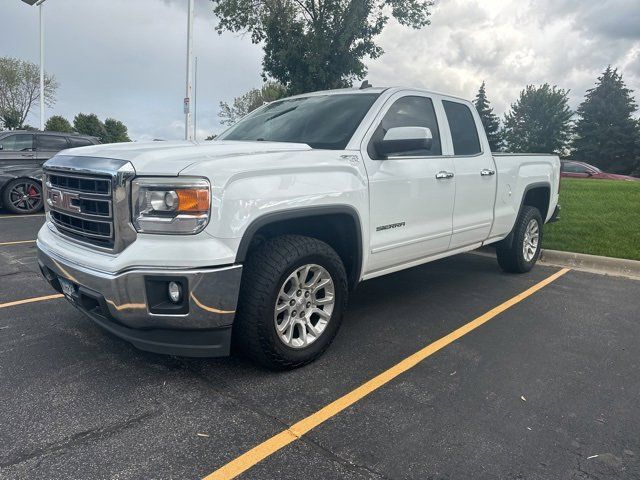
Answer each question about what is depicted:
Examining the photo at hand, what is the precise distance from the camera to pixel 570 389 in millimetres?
3217

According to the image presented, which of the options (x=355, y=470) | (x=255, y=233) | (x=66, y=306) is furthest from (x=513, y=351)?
(x=66, y=306)

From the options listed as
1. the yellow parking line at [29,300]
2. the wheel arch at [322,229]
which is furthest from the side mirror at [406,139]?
the yellow parking line at [29,300]

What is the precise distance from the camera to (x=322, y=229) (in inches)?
143

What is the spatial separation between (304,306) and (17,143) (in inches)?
384

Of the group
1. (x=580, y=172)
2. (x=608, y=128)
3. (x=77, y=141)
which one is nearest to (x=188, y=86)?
(x=77, y=141)

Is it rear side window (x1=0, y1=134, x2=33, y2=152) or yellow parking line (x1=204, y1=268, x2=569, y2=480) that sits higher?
rear side window (x1=0, y1=134, x2=33, y2=152)

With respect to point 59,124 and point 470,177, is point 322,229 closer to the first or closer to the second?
point 470,177

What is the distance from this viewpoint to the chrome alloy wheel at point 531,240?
19.8 feet

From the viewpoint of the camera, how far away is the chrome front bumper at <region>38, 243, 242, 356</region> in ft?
8.93

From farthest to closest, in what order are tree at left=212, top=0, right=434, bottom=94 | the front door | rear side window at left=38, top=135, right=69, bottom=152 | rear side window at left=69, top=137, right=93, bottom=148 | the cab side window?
tree at left=212, top=0, right=434, bottom=94 → rear side window at left=69, top=137, right=93, bottom=148 → rear side window at left=38, top=135, right=69, bottom=152 → the cab side window → the front door

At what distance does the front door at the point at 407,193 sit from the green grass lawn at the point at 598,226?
11.8ft

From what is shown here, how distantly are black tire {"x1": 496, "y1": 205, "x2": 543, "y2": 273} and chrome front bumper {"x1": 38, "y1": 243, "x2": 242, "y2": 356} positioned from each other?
4.08m

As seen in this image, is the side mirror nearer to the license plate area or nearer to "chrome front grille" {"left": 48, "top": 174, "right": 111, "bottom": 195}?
"chrome front grille" {"left": 48, "top": 174, "right": 111, "bottom": 195}

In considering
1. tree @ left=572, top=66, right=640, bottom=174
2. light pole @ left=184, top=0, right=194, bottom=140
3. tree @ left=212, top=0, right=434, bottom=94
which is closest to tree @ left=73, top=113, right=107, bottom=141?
tree @ left=212, top=0, right=434, bottom=94
